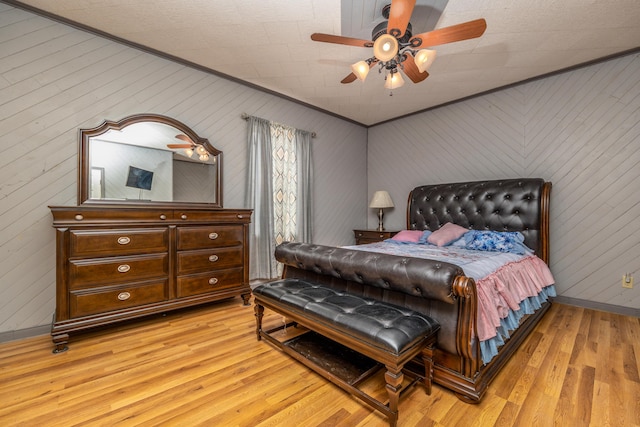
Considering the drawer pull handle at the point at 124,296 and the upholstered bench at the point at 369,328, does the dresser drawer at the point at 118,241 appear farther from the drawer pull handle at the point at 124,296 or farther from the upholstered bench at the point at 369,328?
the upholstered bench at the point at 369,328

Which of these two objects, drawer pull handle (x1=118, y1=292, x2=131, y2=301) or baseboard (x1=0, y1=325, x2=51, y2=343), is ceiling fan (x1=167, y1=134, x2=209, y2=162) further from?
baseboard (x1=0, y1=325, x2=51, y2=343)

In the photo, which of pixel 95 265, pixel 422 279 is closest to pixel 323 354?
pixel 422 279

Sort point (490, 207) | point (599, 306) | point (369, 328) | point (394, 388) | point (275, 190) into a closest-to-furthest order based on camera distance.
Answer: point (394, 388) < point (369, 328) < point (599, 306) < point (490, 207) < point (275, 190)

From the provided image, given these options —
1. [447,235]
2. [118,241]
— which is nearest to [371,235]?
[447,235]

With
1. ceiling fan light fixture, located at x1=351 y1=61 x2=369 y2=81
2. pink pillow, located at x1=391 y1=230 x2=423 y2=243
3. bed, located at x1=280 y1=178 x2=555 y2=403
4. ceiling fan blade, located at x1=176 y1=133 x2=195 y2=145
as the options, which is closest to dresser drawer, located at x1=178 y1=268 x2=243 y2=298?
bed, located at x1=280 y1=178 x2=555 y2=403

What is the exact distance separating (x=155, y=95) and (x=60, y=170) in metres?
1.12

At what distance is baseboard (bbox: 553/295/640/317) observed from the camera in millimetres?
2645

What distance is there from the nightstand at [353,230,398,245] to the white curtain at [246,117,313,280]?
93cm

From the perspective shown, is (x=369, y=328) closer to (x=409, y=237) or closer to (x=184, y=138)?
(x=409, y=237)

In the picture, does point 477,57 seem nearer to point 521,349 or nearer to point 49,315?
point 521,349

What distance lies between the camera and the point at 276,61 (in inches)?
114

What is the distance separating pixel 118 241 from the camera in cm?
223

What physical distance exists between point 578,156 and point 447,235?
1.63 meters

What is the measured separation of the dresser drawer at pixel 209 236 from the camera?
2.57m
